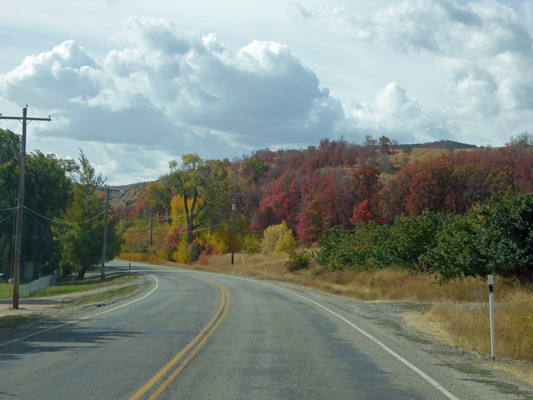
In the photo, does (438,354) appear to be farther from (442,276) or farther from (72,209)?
(72,209)

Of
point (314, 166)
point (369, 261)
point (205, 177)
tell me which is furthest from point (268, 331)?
point (314, 166)

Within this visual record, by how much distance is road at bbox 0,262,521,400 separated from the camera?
326 inches

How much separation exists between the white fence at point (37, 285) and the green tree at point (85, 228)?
329 centimetres

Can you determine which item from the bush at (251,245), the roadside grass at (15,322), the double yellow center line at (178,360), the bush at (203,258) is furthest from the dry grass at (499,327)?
the bush at (203,258)

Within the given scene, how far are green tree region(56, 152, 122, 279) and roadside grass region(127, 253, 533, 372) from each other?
2419 cm

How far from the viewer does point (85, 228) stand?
63.1m

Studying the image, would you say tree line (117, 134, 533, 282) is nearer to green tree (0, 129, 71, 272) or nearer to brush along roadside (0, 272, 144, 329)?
brush along roadside (0, 272, 144, 329)

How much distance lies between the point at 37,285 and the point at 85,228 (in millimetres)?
13198

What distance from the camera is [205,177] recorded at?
9088 cm

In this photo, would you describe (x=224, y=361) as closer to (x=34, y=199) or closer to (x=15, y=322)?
(x=15, y=322)

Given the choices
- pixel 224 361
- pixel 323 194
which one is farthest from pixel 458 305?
pixel 323 194

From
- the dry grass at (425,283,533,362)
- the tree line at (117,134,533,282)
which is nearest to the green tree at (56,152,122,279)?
→ the tree line at (117,134,533,282)

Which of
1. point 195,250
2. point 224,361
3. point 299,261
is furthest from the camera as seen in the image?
point 195,250

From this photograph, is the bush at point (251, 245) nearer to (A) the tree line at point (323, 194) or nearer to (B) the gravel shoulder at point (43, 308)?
(A) the tree line at point (323, 194)
